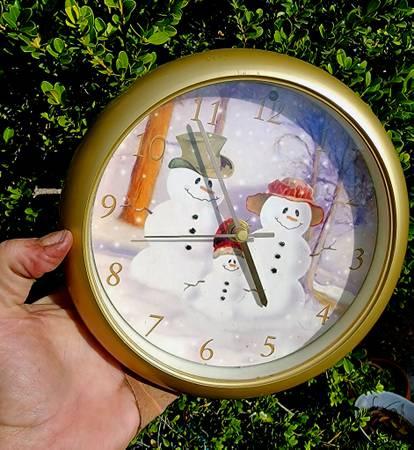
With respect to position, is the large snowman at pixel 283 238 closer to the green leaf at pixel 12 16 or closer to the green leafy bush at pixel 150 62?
the green leafy bush at pixel 150 62

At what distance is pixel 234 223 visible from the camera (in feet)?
4.19

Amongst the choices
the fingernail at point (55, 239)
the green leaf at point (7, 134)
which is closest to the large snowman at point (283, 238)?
the fingernail at point (55, 239)

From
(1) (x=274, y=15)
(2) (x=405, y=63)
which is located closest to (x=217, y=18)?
(1) (x=274, y=15)

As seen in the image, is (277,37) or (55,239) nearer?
(55,239)

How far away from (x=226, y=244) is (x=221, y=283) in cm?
8

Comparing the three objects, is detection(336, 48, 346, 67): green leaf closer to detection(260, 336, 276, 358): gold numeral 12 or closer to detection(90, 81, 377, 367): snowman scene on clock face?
detection(90, 81, 377, 367): snowman scene on clock face

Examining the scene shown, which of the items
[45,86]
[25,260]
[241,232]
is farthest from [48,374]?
[45,86]

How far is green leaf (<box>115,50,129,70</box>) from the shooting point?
56.1 inches

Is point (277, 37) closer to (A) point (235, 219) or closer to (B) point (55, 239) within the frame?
(A) point (235, 219)

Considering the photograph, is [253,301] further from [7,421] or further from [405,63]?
[405,63]

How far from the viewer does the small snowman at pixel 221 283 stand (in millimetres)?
1291

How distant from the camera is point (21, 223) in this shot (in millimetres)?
1786

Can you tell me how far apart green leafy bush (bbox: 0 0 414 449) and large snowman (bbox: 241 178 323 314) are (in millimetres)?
392

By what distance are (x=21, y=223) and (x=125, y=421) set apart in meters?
0.59
